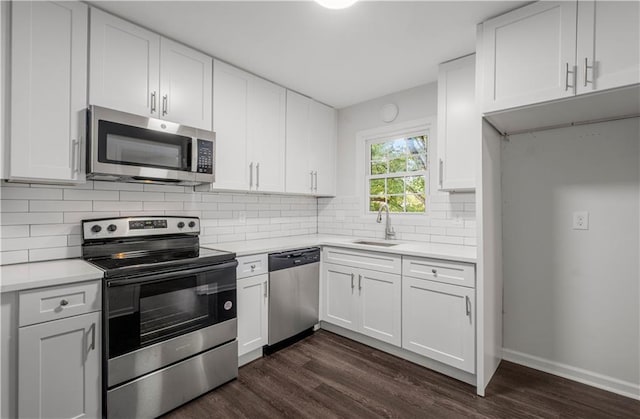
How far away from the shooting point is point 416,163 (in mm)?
3201

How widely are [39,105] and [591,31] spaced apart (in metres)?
3.03

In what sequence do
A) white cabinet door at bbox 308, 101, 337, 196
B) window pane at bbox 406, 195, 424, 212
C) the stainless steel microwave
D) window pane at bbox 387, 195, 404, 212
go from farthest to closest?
1. white cabinet door at bbox 308, 101, 337, 196
2. window pane at bbox 387, 195, 404, 212
3. window pane at bbox 406, 195, 424, 212
4. the stainless steel microwave

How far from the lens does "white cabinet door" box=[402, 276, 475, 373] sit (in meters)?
2.14

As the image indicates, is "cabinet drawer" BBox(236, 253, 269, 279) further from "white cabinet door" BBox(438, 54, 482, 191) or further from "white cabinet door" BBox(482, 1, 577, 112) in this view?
"white cabinet door" BBox(482, 1, 577, 112)

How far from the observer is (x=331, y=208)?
3844 mm

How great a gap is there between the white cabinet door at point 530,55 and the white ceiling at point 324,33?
0.42ft

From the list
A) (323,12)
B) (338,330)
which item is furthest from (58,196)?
(338,330)

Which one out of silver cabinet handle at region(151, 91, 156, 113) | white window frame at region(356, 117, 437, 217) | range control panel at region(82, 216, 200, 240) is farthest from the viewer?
white window frame at region(356, 117, 437, 217)

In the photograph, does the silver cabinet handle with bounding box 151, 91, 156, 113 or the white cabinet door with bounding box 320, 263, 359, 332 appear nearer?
the silver cabinet handle with bounding box 151, 91, 156, 113

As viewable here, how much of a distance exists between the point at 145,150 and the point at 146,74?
0.54m

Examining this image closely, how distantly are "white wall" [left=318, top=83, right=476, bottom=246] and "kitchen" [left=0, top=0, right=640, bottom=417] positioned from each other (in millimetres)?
29

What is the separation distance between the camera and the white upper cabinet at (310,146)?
3189 millimetres

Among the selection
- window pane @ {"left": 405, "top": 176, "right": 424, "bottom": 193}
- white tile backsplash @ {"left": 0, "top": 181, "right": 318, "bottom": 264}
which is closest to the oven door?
white tile backsplash @ {"left": 0, "top": 181, "right": 318, "bottom": 264}

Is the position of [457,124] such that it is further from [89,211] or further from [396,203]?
[89,211]
